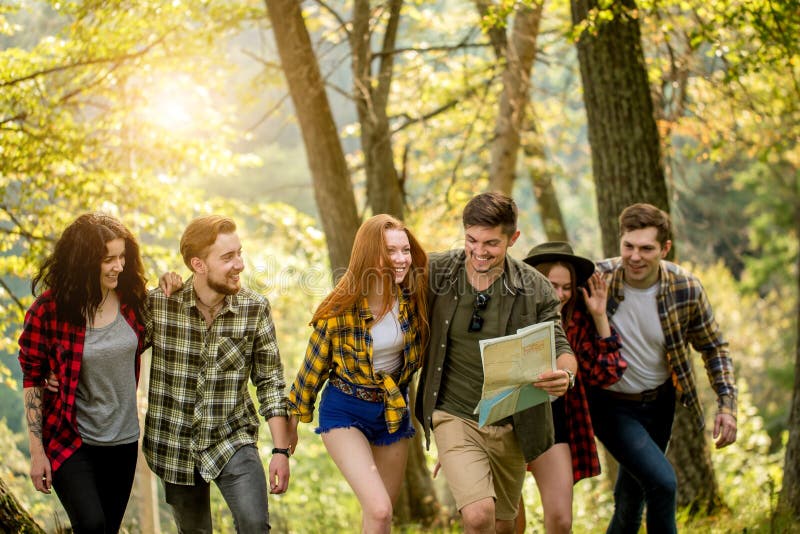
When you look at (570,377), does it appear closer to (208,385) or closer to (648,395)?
(648,395)

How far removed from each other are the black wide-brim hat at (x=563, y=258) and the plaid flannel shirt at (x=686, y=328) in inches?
10.9

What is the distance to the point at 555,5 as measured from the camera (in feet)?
35.5

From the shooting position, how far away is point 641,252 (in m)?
4.56

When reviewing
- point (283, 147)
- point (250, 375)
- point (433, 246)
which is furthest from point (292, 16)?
point (283, 147)

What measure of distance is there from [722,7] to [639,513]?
14.6ft

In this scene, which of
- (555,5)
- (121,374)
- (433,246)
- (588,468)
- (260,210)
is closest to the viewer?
(121,374)

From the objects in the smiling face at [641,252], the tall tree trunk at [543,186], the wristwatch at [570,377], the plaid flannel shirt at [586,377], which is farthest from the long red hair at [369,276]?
the tall tree trunk at [543,186]

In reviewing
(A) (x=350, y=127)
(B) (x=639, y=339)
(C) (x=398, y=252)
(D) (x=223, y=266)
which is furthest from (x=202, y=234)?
(A) (x=350, y=127)

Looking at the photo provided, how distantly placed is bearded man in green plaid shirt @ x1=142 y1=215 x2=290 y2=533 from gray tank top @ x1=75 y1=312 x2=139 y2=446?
0.15 metres

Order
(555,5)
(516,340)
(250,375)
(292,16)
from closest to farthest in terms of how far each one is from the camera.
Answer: (516,340) → (250,375) → (292,16) → (555,5)

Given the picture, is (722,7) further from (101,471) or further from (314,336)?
(101,471)

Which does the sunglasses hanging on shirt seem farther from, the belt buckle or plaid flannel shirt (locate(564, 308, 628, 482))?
the belt buckle

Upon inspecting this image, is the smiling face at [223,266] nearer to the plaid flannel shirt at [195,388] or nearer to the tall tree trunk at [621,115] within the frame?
the plaid flannel shirt at [195,388]

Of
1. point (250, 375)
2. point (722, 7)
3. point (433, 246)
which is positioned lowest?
point (250, 375)
